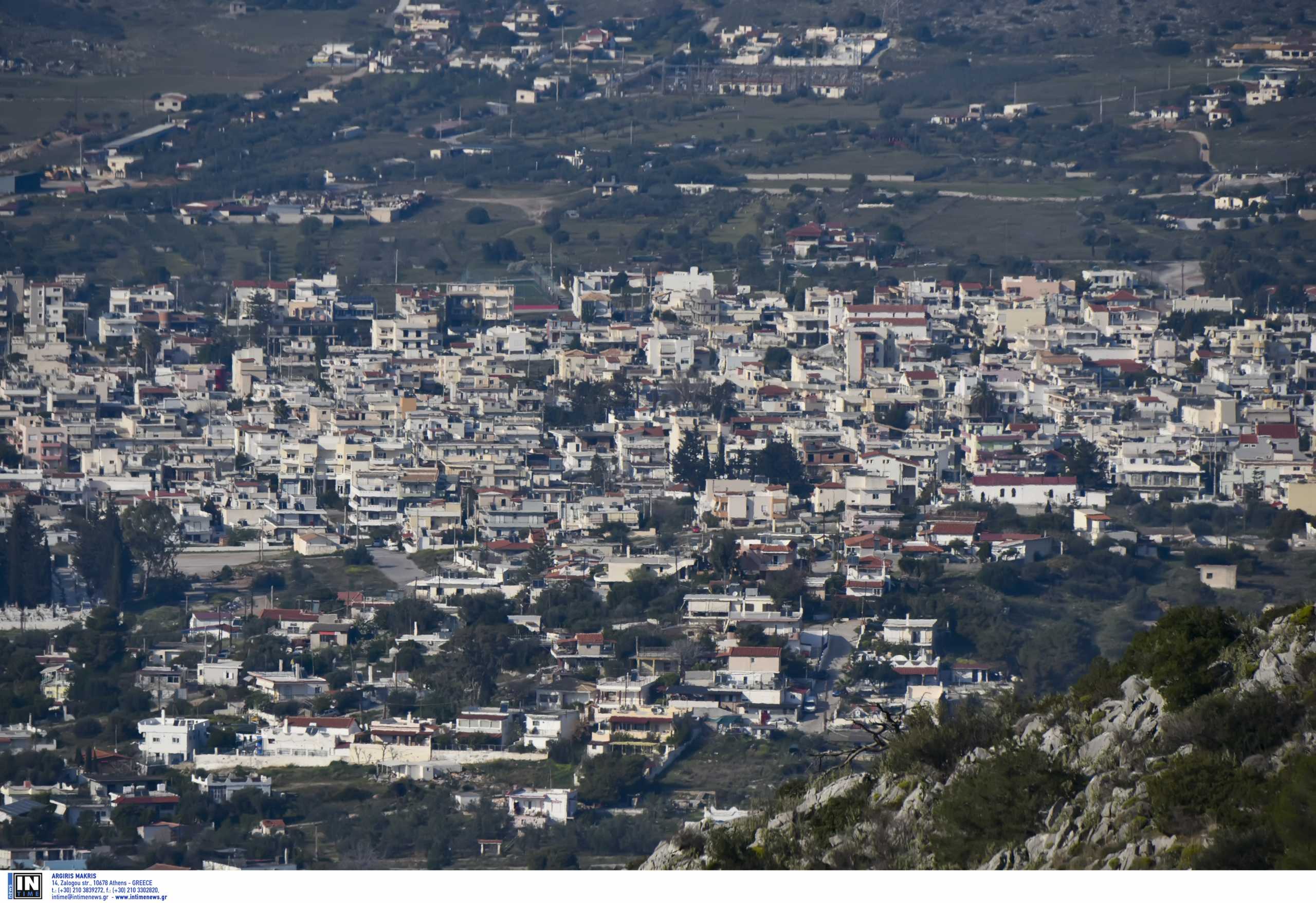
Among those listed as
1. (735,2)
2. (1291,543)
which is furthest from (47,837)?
(735,2)

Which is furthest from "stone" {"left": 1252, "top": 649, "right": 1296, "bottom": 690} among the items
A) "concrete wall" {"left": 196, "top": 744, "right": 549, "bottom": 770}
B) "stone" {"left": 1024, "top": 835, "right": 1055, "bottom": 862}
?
"concrete wall" {"left": 196, "top": 744, "right": 549, "bottom": 770}

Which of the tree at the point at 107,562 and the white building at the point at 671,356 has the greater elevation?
the white building at the point at 671,356

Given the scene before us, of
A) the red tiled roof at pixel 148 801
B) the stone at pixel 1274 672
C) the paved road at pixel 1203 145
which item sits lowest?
the red tiled roof at pixel 148 801

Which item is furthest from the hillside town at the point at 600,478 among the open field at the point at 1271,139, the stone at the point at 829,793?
the open field at the point at 1271,139

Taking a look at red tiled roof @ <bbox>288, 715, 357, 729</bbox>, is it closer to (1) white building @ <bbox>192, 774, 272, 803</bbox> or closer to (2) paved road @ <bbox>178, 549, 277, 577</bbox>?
(1) white building @ <bbox>192, 774, 272, 803</bbox>

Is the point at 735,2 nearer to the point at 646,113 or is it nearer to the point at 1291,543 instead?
the point at 646,113

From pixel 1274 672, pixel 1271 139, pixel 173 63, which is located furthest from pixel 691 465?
pixel 173 63

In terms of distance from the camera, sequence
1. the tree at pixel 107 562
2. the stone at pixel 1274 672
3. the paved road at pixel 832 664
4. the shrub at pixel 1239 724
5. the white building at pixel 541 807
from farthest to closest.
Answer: the tree at pixel 107 562, the paved road at pixel 832 664, the white building at pixel 541 807, the stone at pixel 1274 672, the shrub at pixel 1239 724

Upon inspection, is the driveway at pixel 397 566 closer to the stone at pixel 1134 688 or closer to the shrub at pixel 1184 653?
the shrub at pixel 1184 653
